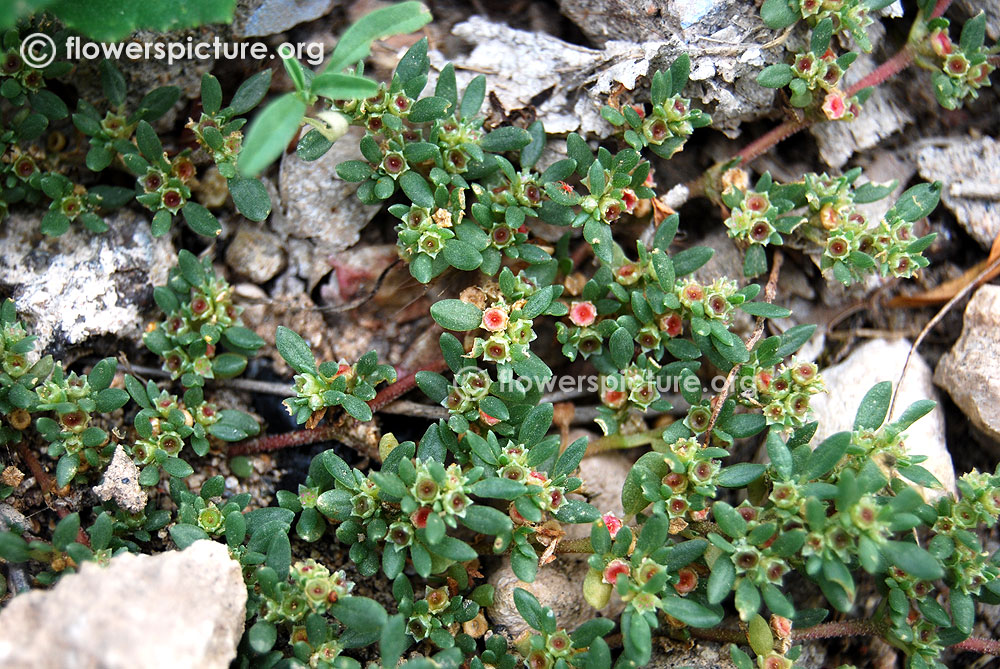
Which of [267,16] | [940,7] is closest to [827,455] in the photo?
[940,7]

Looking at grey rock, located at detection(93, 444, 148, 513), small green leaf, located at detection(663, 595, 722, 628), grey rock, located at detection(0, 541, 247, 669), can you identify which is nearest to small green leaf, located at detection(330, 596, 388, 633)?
grey rock, located at detection(0, 541, 247, 669)

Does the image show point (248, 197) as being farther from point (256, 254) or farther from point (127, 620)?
point (127, 620)

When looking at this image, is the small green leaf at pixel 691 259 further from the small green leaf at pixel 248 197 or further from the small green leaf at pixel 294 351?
the small green leaf at pixel 248 197

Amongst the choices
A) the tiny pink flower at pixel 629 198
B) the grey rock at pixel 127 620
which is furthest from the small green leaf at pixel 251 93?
the grey rock at pixel 127 620

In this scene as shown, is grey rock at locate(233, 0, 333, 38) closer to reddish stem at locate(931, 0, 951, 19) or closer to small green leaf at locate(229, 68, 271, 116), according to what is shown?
small green leaf at locate(229, 68, 271, 116)

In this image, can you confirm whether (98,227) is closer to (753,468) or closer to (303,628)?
(303,628)

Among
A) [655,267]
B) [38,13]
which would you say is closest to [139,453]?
[38,13]

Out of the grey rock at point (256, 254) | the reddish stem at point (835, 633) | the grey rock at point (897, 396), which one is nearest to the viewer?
the reddish stem at point (835, 633)
